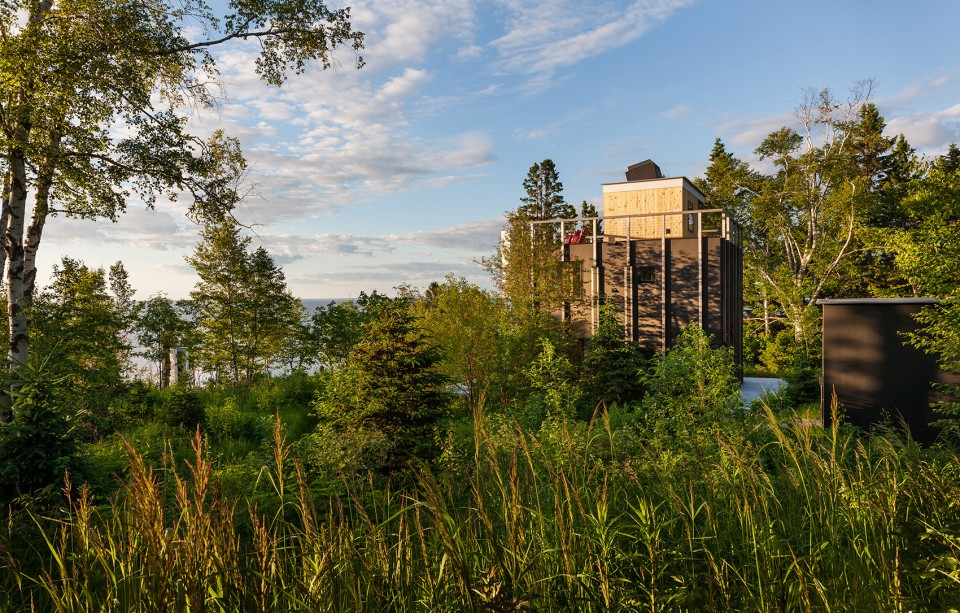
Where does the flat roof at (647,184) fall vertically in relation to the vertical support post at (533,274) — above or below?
above

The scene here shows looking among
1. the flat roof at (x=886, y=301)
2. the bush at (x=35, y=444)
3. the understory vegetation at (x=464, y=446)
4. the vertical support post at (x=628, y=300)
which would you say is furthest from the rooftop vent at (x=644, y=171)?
the bush at (x=35, y=444)

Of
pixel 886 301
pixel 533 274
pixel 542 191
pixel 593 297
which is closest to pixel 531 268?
pixel 533 274

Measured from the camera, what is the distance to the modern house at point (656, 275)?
16.1 meters

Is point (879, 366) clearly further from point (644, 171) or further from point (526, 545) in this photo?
point (644, 171)

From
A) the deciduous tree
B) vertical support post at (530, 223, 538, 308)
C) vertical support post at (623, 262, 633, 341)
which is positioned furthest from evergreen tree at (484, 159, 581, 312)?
the deciduous tree

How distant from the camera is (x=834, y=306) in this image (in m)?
10.6

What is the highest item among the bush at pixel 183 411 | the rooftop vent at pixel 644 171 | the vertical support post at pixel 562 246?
the rooftop vent at pixel 644 171

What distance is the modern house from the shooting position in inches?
635

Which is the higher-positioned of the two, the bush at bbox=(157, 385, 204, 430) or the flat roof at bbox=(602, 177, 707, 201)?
the flat roof at bbox=(602, 177, 707, 201)

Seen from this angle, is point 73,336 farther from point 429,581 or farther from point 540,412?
point 429,581

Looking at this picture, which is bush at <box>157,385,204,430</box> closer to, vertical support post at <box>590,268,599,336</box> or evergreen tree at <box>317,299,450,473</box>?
evergreen tree at <box>317,299,450,473</box>

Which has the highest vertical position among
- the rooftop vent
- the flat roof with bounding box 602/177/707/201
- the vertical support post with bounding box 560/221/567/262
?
the rooftop vent

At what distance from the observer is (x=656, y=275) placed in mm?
16656

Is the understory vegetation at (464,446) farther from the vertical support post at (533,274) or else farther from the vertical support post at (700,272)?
the vertical support post at (700,272)
